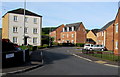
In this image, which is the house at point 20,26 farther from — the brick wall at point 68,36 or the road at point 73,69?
the road at point 73,69

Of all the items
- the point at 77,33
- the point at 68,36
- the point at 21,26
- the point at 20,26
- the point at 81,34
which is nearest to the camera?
the point at 20,26

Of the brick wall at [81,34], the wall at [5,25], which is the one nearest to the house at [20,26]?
the wall at [5,25]

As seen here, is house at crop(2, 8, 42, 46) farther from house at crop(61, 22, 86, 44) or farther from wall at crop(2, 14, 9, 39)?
house at crop(61, 22, 86, 44)

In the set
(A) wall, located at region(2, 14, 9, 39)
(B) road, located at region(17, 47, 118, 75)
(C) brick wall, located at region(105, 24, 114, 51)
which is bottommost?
(B) road, located at region(17, 47, 118, 75)

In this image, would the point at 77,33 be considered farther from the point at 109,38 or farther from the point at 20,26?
the point at 20,26

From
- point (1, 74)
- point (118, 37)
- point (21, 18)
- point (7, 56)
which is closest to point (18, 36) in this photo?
point (21, 18)

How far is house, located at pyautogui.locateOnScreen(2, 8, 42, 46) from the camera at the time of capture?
46.8m

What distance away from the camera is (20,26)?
48375 mm

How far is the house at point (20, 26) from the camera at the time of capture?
1844 inches

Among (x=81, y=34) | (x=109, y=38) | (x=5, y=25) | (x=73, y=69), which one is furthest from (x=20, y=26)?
(x=73, y=69)

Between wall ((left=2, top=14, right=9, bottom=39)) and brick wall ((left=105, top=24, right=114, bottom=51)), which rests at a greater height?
wall ((left=2, top=14, right=9, bottom=39))

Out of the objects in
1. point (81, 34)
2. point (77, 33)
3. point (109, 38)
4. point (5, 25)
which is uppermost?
point (5, 25)


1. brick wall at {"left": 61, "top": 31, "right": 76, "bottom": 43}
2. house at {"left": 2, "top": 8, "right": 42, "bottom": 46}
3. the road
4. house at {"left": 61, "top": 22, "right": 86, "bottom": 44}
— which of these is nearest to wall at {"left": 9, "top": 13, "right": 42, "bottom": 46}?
house at {"left": 2, "top": 8, "right": 42, "bottom": 46}

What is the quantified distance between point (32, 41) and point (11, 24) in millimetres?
7907
